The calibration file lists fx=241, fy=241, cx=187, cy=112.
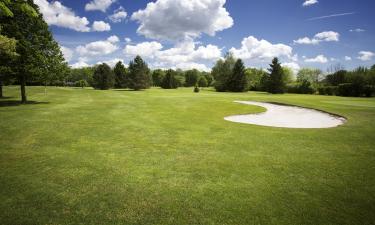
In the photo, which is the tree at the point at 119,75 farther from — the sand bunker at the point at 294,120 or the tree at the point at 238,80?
the sand bunker at the point at 294,120

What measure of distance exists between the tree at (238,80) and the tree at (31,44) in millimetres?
53279

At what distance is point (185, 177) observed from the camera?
22.9 ft

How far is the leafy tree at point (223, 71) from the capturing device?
242 feet

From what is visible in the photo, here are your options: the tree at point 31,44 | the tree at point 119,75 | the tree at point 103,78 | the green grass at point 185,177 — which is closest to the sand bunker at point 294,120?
the green grass at point 185,177

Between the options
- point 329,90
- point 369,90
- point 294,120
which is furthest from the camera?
point 329,90

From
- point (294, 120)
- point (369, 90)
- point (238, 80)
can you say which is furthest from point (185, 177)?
point (238, 80)

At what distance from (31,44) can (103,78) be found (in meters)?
47.3

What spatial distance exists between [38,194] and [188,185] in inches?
147

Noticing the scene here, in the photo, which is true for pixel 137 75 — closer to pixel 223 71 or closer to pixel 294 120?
pixel 223 71

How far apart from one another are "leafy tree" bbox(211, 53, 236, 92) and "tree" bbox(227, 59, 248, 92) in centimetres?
173

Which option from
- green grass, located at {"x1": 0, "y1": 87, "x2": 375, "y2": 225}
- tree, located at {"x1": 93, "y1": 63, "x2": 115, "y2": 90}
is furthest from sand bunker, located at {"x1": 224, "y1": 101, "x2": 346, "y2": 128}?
tree, located at {"x1": 93, "y1": 63, "x2": 115, "y2": 90}

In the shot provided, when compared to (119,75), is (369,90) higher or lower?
lower

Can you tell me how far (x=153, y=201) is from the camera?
566cm

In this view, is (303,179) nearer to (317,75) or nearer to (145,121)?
(145,121)
